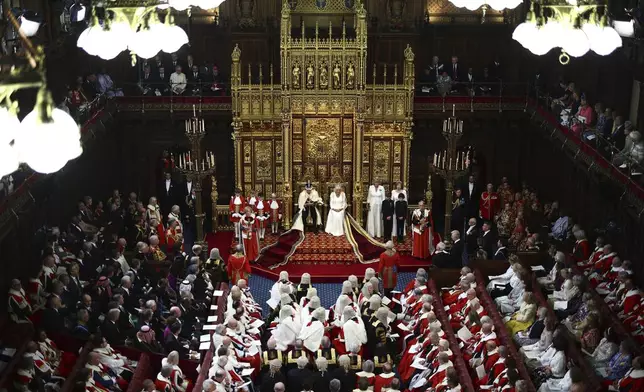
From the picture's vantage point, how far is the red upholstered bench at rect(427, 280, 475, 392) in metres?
15.7

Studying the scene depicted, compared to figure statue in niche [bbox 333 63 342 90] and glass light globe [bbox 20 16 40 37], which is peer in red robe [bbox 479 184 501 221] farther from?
glass light globe [bbox 20 16 40 37]

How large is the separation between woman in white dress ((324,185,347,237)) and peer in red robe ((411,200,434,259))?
1930 millimetres

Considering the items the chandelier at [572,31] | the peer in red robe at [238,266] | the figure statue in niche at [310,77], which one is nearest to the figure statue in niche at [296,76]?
the figure statue in niche at [310,77]

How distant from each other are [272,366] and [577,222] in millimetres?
11060

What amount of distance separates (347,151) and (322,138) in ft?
2.64

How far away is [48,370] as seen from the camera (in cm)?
1577

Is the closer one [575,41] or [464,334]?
[575,41]

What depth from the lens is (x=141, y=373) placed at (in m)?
16.3

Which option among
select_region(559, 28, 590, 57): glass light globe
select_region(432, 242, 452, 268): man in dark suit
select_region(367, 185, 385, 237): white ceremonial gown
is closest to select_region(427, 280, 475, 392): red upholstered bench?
select_region(432, 242, 452, 268): man in dark suit

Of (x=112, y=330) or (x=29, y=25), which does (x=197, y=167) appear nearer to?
(x=29, y=25)

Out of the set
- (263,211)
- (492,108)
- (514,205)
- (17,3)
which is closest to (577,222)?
(514,205)

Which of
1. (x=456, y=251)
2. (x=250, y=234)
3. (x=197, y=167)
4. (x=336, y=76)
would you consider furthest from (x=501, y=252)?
(x=197, y=167)

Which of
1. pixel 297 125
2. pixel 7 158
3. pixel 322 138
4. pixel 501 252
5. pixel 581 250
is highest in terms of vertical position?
pixel 7 158

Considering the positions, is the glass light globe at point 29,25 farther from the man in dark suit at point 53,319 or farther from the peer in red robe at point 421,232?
the peer in red robe at point 421,232
